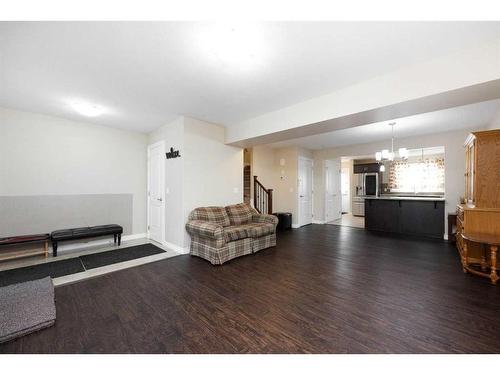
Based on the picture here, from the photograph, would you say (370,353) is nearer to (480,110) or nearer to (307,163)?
(480,110)

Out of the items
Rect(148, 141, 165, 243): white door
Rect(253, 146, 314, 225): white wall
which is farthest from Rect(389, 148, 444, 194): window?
Rect(148, 141, 165, 243): white door

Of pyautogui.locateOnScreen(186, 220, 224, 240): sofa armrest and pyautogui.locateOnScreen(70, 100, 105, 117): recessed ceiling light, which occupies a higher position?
pyautogui.locateOnScreen(70, 100, 105, 117): recessed ceiling light

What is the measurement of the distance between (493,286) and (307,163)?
201 inches

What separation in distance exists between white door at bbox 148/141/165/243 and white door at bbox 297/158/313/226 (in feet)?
13.2

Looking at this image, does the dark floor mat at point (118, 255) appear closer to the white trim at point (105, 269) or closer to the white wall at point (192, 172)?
the white trim at point (105, 269)

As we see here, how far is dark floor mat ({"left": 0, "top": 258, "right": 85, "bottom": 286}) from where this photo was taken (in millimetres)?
2781

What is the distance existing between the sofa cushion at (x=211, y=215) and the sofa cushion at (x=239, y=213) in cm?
18

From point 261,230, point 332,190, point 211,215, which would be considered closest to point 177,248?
point 211,215

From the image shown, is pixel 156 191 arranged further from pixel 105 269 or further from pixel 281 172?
pixel 281 172

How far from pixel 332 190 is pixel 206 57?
6.64m

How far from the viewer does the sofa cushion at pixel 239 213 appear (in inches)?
169

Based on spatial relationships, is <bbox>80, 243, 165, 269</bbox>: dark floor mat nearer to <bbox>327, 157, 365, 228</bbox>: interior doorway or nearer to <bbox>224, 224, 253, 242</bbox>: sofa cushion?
<bbox>224, 224, 253, 242</bbox>: sofa cushion

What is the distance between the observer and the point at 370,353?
60.0 inches
